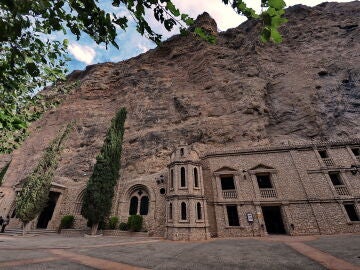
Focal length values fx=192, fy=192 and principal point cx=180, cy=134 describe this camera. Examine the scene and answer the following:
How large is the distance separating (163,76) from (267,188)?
24850 millimetres

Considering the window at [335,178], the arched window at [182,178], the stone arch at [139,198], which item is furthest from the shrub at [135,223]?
the window at [335,178]

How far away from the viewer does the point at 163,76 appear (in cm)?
3394

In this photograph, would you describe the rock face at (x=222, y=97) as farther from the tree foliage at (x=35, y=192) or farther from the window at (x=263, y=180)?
the tree foliage at (x=35, y=192)

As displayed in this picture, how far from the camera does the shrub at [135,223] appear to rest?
58.0 ft

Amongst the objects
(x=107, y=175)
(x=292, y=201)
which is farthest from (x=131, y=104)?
(x=292, y=201)

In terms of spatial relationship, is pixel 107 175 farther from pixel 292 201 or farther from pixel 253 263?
pixel 292 201

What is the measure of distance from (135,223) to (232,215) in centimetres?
899

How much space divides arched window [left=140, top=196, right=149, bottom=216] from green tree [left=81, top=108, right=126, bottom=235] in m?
3.09

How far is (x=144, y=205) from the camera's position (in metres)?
20.0

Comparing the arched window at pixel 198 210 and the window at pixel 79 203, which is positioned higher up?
the window at pixel 79 203

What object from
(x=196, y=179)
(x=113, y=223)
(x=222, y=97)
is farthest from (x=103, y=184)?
(x=222, y=97)

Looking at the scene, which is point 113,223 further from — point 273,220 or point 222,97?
point 222,97

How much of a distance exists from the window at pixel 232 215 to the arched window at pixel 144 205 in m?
8.12

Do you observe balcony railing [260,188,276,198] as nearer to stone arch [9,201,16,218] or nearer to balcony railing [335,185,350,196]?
balcony railing [335,185,350,196]
